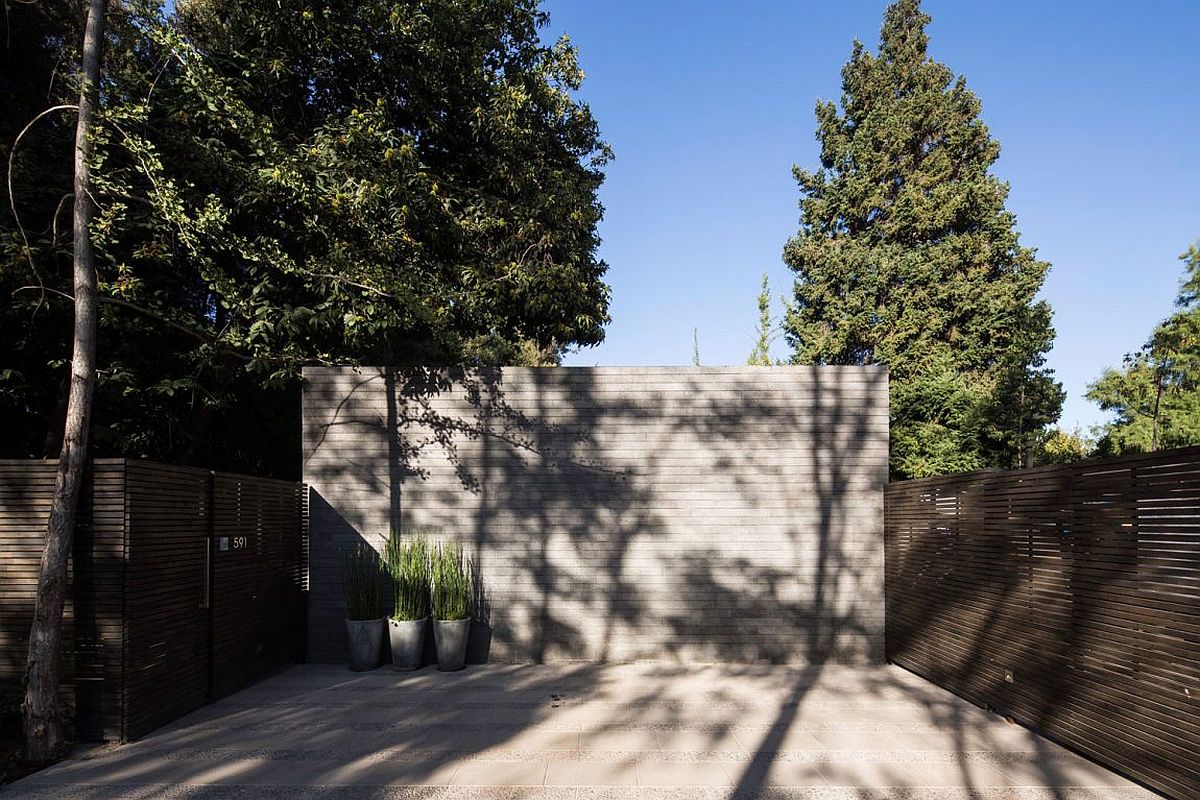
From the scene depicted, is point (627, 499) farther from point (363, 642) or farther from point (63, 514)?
point (63, 514)

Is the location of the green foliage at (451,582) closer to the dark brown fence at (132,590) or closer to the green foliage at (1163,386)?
the dark brown fence at (132,590)

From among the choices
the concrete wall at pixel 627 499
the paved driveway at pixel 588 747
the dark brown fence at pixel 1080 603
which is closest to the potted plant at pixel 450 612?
the concrete wall at pixel 627 499

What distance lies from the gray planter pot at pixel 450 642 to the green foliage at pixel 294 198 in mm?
2830

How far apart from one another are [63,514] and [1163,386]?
1045 inches

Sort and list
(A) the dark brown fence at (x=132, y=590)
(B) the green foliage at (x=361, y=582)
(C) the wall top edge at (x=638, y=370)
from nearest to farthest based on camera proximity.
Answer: (A) the dark brown fence at (x=132, y=590) < (B) the green foliage at (x=361, y=582) < (C) the wall top edge at (x=638, y=370)

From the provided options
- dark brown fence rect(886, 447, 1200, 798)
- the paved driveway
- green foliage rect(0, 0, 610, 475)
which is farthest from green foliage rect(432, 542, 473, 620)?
dark brown fence rect(886, 447, 1200, 798)

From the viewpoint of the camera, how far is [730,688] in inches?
215

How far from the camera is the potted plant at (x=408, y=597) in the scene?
6.03 metres

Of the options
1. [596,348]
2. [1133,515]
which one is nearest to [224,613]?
[596,348]

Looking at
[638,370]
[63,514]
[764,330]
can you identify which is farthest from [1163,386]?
[63,514]

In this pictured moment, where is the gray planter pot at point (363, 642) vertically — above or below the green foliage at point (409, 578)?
below

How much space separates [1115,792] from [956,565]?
1945mm

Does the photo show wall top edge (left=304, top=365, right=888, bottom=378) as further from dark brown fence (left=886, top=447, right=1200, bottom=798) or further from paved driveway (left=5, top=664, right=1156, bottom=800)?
paved driveway (left=5, top=664, right=1156, bottom=800)

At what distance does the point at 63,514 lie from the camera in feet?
12.9
